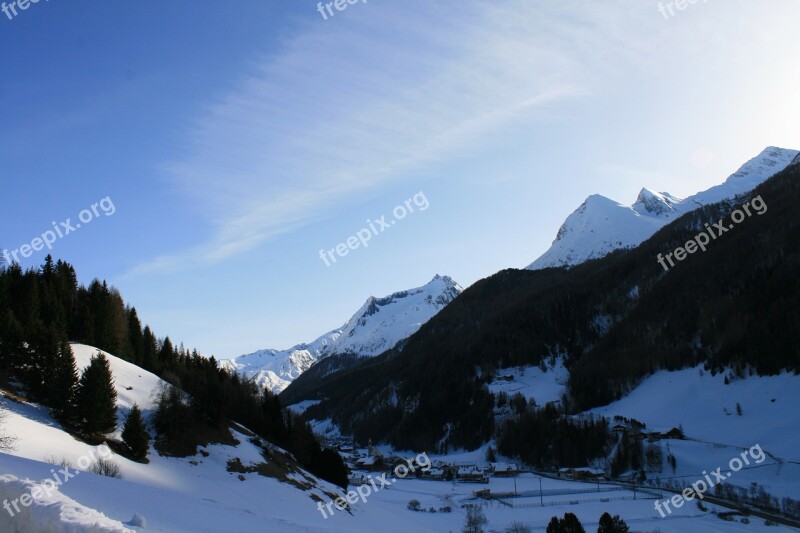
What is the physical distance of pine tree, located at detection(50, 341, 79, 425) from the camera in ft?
154

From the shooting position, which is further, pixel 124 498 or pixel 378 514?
pixel 378 514

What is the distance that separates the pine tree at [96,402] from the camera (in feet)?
152

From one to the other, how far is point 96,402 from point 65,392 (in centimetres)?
296

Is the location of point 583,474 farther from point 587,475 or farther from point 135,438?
point 135,438

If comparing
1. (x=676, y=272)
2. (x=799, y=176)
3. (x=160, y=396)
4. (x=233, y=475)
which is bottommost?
(x=233, y=475)

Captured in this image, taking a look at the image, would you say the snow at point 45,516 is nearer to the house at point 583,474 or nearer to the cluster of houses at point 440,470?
the cluster of houses at point 440,470

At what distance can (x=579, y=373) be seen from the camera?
532 ft

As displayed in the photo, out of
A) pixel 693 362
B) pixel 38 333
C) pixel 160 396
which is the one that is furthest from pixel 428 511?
pixel 693 362

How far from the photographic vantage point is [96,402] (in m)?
46.9

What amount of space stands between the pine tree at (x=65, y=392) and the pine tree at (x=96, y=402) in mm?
568

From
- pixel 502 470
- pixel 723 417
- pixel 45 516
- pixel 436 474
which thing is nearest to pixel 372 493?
pixel 436 474

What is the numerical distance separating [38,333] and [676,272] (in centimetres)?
17404

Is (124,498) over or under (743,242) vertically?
under

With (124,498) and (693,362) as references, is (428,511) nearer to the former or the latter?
(124,498)
